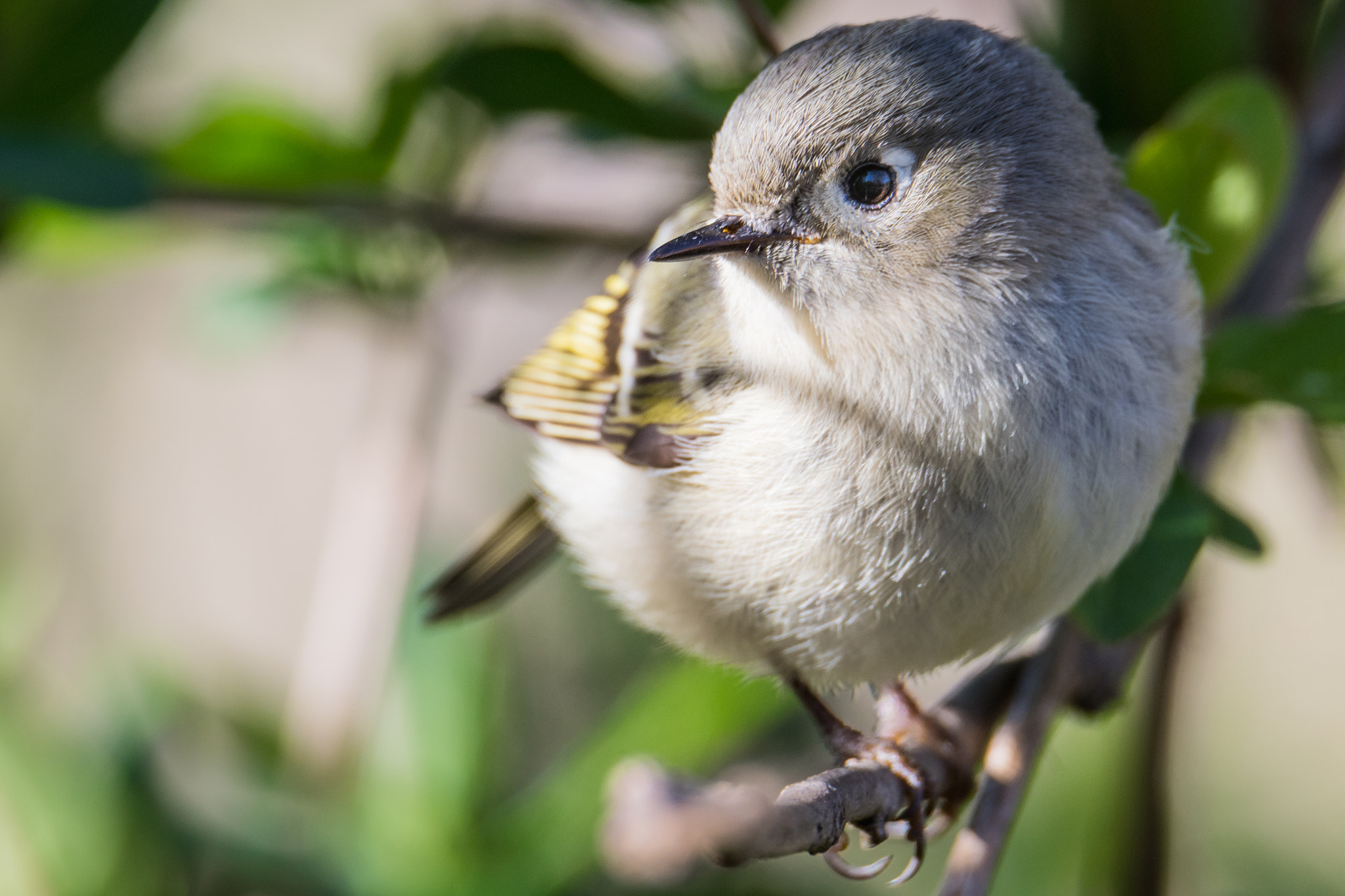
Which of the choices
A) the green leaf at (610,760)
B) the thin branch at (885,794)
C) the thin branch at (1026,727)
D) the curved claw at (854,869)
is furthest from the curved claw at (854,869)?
the green leaf at (610,760)

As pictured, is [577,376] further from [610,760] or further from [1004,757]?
[1004,757]

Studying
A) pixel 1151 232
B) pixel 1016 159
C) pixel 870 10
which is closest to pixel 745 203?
pixel 1016 159

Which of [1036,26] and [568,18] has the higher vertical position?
[1036,26]

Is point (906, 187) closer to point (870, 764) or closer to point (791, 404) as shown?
point (791, 404)

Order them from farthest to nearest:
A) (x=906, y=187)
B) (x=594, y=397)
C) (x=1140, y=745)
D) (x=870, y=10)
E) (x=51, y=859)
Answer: (x=870, y=10) < (x=51, y=859) < (x=1140, y=745) < (x=594, y=397) < (x=906, y=187)

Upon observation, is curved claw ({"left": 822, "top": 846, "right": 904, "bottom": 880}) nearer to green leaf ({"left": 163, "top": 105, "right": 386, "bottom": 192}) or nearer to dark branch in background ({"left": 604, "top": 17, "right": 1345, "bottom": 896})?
dark branch in background ({"left": 604, "top": 17, "right": 1345, "bottom": 896})
